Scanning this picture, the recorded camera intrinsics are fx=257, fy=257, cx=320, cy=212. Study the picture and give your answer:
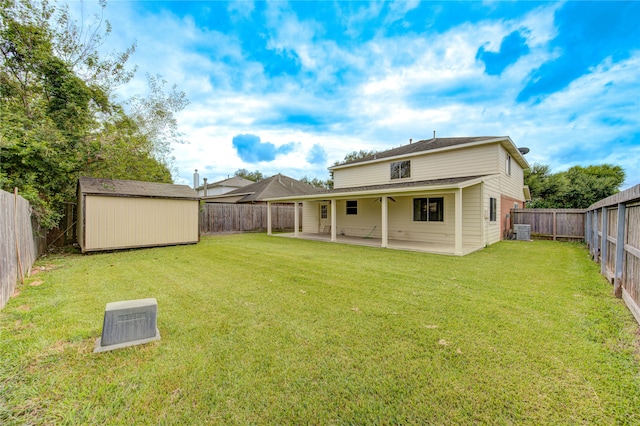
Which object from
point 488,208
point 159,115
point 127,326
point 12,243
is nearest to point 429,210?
point 488,208

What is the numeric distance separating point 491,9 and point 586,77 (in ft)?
26.4

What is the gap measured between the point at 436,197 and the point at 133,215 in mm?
12290

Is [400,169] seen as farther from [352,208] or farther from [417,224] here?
[417,224]

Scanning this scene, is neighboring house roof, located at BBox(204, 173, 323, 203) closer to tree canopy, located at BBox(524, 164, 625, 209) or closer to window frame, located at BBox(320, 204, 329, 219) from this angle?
window frame, located at BBox(320, 204, 329, 219)

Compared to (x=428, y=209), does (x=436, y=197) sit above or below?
above

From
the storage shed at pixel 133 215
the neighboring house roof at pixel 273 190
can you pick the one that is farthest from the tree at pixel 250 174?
the storage shed at pixel 133 215

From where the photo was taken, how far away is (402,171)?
45.6ft

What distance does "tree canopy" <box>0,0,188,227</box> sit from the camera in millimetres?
7438

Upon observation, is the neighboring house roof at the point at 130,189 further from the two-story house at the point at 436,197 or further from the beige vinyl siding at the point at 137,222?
the two-story house at the point at 436,197

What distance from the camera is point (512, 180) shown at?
13750 mm

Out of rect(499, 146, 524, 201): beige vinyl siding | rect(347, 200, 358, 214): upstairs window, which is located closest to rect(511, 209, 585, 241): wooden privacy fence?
rect(499, 146, 524, 201): beige vinyl siding

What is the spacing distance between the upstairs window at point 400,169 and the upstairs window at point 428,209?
2388 mm

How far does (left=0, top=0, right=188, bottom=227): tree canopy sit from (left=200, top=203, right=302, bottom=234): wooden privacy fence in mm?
4989

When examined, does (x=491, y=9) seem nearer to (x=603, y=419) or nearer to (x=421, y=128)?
(x=421, y=128)
